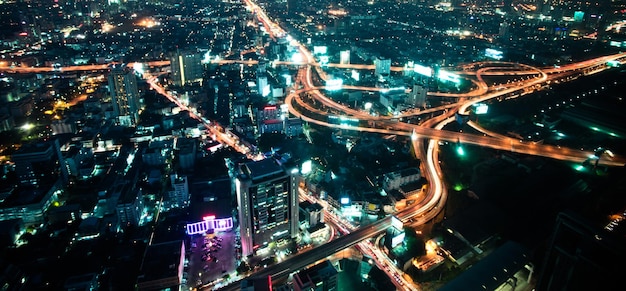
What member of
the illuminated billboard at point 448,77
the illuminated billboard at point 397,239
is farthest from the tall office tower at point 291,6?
the illuminated billboard at point 397,239

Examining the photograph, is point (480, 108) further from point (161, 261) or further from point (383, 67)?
point (161, 261)

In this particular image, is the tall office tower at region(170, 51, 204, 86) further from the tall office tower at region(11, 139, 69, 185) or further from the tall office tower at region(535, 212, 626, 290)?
the tall office tower at region(535, 212, 626, 290)

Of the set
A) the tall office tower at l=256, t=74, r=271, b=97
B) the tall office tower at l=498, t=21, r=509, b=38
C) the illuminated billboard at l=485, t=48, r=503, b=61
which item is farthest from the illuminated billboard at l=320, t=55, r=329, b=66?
the tall office tower at l=498, t=21, r=509, b=38

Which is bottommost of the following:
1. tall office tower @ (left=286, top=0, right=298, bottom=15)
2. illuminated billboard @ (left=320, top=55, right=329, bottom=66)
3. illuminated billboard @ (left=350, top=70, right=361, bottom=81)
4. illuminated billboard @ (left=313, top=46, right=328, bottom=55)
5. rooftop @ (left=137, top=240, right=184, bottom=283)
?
rooftop @ (left=137, top=240, right=184, bottom=283)

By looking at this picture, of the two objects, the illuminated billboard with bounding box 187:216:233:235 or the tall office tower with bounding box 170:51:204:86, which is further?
the tall office tower with bounding box 170:51:204:86

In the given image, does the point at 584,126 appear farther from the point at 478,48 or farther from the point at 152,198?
the point at 152,198

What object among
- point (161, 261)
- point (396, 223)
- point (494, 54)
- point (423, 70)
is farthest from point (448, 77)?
point (161, 261)
